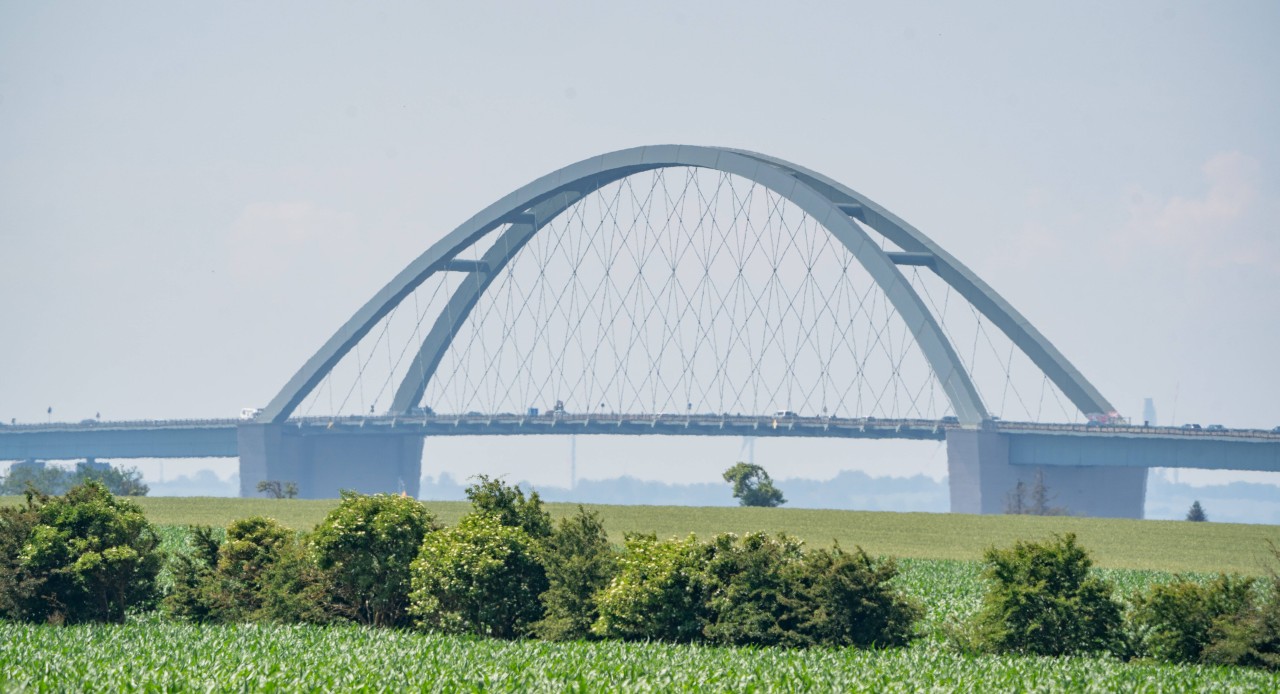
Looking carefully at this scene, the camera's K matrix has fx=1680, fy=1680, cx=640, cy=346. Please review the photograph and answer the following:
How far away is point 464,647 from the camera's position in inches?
1383

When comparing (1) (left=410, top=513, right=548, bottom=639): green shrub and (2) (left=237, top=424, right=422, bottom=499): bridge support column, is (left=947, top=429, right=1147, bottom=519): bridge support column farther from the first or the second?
(1) (left=410, top=513, right=548, bottom=639): green shrub

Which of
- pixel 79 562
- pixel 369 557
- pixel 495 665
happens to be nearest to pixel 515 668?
pixel 495 665

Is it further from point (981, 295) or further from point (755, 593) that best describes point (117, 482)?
point (755, 593)

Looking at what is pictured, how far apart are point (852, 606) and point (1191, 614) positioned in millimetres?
7263

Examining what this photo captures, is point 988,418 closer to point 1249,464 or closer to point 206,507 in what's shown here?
point 1249,464

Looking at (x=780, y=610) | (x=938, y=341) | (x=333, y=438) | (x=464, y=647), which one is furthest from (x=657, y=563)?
(x=333, y=438)

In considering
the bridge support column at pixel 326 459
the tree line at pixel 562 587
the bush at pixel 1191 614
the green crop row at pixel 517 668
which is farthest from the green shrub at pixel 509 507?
the bridge support column at pixel 326 459

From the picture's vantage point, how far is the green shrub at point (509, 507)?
44.8 m

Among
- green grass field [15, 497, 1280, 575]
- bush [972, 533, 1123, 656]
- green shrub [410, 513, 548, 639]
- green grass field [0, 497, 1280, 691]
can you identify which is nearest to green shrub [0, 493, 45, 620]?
green grass field [0, 497, 1280, 691]

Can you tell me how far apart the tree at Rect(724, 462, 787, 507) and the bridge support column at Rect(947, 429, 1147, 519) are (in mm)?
14601

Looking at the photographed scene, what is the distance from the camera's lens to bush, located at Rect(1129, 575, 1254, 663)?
117 ft

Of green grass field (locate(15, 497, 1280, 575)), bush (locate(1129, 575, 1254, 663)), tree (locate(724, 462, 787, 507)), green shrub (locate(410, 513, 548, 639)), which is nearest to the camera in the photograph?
bush (locate(1129, 575, 1254, 663))

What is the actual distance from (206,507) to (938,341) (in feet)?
157

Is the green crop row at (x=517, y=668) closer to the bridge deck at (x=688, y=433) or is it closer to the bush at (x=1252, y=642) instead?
the bush at (x=1252, y=642)
